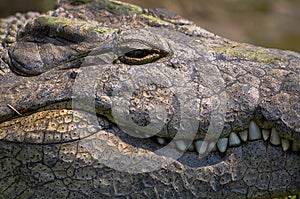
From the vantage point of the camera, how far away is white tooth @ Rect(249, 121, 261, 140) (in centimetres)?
284

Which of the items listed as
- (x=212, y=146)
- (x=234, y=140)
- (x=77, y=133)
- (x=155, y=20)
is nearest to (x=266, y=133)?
(x=234, y=140)

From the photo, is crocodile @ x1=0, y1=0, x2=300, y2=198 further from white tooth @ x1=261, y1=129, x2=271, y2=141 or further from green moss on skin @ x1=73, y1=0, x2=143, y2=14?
green moss on skin @ x1=73, y1=0, x2=143, y2=14

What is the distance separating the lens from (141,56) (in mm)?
3000

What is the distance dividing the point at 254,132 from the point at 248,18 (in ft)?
34.2

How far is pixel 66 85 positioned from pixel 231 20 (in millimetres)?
10096

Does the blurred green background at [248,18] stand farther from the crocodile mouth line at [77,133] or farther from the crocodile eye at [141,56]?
the crocodile mouth line at [77,133]

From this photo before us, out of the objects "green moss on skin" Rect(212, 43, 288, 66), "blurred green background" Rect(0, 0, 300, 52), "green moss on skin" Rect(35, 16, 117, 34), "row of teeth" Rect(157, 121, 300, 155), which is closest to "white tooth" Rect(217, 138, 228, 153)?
"row of teeth" Rect(157, 121, 300, 155)

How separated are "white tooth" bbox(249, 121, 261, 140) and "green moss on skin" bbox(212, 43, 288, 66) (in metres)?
0.36

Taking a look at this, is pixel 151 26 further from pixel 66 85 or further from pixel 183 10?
pixel 183 10

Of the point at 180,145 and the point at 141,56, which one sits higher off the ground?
the point at 141,56

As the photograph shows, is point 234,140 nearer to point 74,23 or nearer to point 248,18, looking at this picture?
point 74,23

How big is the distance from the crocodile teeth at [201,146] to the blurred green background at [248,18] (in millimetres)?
8013

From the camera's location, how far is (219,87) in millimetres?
2889

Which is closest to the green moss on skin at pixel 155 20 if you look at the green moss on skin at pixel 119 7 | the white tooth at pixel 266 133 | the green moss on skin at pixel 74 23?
the green moss on skin at pixel 119 7
